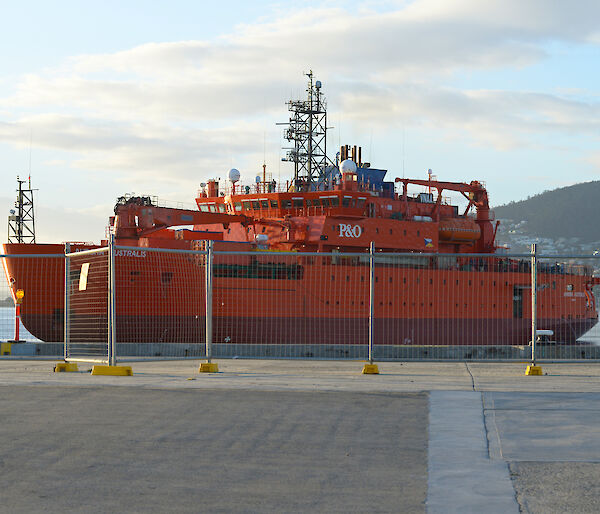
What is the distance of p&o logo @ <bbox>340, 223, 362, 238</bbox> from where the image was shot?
30.5 meters

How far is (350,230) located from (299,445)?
77.9ft

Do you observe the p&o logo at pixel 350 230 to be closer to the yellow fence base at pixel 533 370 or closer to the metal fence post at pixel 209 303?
the metal fence post at pixel 209 303

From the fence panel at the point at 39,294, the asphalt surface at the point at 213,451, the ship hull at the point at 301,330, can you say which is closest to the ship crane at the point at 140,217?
the fence panel at the point at 39,294

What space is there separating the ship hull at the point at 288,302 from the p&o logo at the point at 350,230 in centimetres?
131

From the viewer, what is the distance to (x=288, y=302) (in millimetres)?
28203

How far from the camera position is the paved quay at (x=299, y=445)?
17.9ft

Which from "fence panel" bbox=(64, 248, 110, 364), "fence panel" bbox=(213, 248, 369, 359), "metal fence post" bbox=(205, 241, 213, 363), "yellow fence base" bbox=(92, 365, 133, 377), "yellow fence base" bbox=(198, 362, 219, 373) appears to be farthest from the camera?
"fence panel" bbox=(213, 248, 369, 359)

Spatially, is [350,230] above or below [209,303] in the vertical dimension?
above

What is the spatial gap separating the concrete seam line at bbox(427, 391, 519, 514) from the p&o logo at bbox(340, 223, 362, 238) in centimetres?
2163

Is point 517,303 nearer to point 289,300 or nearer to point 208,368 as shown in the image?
point 289,300

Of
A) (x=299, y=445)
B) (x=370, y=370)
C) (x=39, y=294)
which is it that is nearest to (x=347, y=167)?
(x=39, y=294)

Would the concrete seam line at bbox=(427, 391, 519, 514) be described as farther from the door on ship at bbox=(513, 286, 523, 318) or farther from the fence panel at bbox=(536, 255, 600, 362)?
the fence panel at bbox=(536, 255, 600, 362)

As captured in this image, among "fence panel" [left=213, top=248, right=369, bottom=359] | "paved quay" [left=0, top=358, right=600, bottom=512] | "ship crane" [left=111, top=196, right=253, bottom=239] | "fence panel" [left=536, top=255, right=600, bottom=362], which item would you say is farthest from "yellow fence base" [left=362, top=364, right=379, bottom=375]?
"fence panel" [left=536, top=255, right=600, bottom=362]

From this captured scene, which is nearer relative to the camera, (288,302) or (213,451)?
(213,451)
